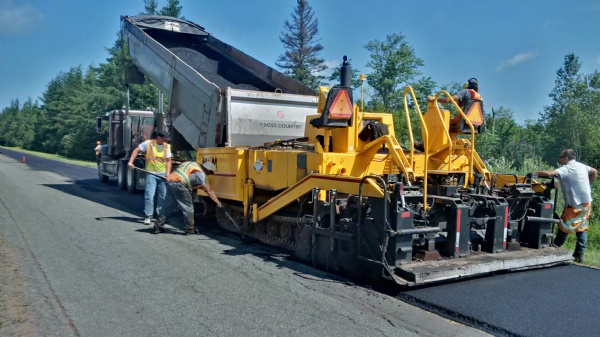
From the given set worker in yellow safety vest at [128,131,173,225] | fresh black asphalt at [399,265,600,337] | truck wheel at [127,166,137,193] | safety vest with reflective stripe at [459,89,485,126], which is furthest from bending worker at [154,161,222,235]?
truck wheel at [127,166,137,193]

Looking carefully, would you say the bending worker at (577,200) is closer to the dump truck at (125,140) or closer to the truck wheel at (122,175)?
the dump truck at (125,140)

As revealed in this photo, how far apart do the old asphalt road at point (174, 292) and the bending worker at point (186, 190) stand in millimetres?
274

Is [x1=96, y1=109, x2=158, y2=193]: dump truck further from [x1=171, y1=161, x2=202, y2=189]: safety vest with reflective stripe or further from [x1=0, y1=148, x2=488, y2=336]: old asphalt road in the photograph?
[x1=0, y1=148, x2=488, y2=336]: old asphalt road

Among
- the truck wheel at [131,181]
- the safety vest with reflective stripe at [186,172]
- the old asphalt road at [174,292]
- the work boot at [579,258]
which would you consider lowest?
the old asphalt road at [174,292]

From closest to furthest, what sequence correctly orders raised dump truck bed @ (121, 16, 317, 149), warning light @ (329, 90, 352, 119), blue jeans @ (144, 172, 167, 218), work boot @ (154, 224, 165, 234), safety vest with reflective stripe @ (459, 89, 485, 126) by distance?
warning light @ (329, 90, 352, 119) → safety vest with reflective stripe @ (459, 89, 485, 126) → work boot @ (154, 224, 165, 234) → blue jeans @ (144, 172, 167, 218) → raised dump truck bed @ (121, 16, 317, 149)

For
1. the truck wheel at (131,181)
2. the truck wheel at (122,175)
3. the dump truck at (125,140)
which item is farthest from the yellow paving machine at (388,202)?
the truck wheel at (122,175)

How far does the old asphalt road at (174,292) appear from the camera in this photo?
154 inches

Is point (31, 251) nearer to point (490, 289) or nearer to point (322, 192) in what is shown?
point (322, 192)

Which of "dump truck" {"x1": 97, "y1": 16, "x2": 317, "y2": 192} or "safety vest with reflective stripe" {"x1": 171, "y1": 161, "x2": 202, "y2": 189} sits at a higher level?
"dump truck" {"x1": 97, "y1": 16, "x2": 317, "y2": 192}

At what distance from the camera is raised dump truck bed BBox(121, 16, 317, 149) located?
27.8 ft

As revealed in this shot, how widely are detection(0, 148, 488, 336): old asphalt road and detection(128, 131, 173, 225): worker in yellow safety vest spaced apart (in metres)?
0.68

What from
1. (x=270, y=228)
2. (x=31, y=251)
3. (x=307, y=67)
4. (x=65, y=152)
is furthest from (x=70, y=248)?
(x=65, y=152)

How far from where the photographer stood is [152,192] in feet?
27.7

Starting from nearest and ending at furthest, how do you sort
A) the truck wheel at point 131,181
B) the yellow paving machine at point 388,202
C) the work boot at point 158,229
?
the yellow paving machine at point 388,202 < the work boot at point 158,229 < the truck wheel at point 131,181
